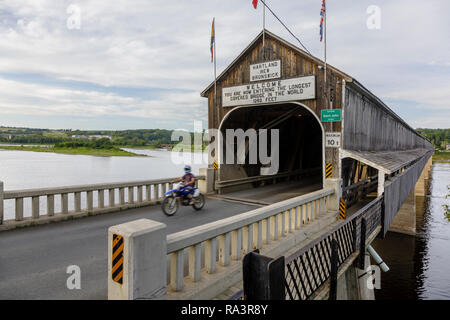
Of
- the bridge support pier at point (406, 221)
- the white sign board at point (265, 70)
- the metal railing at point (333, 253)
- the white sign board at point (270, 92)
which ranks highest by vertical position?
the white sign board at point (265, 70)

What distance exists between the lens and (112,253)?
10.5ft

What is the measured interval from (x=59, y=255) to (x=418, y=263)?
22.4 m

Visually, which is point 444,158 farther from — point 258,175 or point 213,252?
point 213,252

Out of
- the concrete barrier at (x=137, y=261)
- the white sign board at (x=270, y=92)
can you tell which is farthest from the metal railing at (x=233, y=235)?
the white sign board at (x=270, y=92)

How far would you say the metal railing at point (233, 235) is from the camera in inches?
151

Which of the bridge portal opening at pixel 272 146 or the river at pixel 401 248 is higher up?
the bridge portal opening at pixel 272 146

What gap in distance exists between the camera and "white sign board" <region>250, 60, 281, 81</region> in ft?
39.4

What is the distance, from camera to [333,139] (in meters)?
10.9

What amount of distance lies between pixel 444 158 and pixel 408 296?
12398 cm

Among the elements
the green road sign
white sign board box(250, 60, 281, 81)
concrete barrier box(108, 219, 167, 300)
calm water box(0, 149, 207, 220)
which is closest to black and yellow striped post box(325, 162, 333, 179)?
the green road sign

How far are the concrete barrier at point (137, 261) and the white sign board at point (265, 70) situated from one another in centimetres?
1008

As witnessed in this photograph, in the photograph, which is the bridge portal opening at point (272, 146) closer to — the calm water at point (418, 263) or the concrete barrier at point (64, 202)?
the concrete barrier at point (64, 202)

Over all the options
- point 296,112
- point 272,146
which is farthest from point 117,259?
point 272,146
